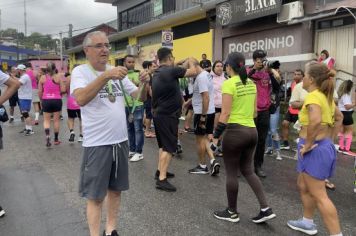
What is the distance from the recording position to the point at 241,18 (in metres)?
16.1

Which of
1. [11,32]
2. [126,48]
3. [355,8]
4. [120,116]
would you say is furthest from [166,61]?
[11,32]

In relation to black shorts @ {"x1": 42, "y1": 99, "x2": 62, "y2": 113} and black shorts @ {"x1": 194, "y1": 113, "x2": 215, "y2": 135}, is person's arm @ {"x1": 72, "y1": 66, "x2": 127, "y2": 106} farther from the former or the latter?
black shorts @ {"x1": 42, "y1": 99, "x2": 62, "y2": 113}

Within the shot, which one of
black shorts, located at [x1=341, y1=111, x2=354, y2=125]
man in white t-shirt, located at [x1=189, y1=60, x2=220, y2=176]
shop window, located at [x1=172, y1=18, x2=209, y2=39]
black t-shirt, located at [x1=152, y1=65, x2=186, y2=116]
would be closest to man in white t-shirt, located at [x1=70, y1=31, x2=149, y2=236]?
black t-shirt, located at [x1=152, y1=65, x2=186, y2=116]

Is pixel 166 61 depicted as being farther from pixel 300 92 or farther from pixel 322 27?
pixel 322 27

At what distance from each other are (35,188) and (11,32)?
97.7m

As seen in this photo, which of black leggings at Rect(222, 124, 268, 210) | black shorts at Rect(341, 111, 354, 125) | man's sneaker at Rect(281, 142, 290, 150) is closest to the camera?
black leggings at Rect(222, 124, 268, 210)

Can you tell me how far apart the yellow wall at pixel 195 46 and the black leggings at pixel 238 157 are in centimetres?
1492

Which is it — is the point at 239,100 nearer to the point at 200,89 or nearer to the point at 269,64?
the point at 200,89

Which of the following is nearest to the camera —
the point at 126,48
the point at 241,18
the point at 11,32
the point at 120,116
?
the point at 120,116

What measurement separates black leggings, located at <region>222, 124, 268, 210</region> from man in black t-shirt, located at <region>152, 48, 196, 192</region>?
1441mm

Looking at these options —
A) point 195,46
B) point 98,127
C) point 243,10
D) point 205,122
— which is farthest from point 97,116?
point 195,46

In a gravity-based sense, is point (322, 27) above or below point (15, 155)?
above

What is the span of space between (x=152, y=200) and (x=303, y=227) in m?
2.01

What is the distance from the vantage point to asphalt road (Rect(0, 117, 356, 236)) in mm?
→ 4543
